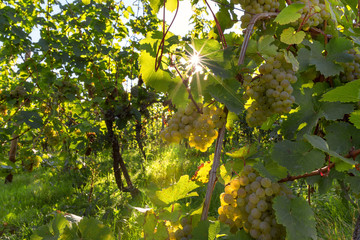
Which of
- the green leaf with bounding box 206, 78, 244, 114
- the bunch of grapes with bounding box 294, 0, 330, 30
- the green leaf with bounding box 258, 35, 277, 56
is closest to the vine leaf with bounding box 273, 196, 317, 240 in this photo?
the green leaf with bounding box 206, 78, 244, 114

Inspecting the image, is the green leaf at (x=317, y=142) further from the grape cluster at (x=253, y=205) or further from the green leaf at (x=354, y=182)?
the green leaf at (x=354, y=182)

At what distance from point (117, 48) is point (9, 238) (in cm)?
265

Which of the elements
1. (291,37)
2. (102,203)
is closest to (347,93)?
(291,37)

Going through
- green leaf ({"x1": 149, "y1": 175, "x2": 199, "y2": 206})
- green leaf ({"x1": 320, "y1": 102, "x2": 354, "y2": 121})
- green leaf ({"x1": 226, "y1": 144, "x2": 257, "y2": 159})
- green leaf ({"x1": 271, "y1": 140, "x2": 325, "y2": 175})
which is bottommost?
green leaf ({"x1": 149, "y1": 175, "x2": 199, "y2": 206})

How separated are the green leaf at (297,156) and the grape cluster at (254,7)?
0.41 metres

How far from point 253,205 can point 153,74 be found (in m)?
0.44

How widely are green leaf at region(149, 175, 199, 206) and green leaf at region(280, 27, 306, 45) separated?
46 cm

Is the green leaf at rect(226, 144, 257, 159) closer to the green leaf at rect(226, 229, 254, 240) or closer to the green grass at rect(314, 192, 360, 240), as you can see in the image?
the green leaf at rect(226, 229, 254, 240)

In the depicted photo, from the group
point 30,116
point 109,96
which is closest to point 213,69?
point 30,116

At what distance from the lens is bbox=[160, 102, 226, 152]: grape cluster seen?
0.74m

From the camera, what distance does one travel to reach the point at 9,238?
3139mm

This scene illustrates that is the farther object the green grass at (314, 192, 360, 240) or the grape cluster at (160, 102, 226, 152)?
the green grass at (314, 192, 360, 240)

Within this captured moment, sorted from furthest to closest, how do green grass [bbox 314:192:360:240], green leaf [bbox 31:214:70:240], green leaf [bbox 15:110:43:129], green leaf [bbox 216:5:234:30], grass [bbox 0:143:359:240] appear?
grass [bbox 0:143:359:240], green grass [bbox 314:192:360:240], green leaf [bbox 15:110:43:129], green leaf [bbox 216:5:234:30], green leaf [bbox 31:214:70:240]

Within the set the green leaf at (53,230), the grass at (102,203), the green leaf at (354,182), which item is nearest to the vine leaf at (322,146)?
the green leaf at (354,182)
